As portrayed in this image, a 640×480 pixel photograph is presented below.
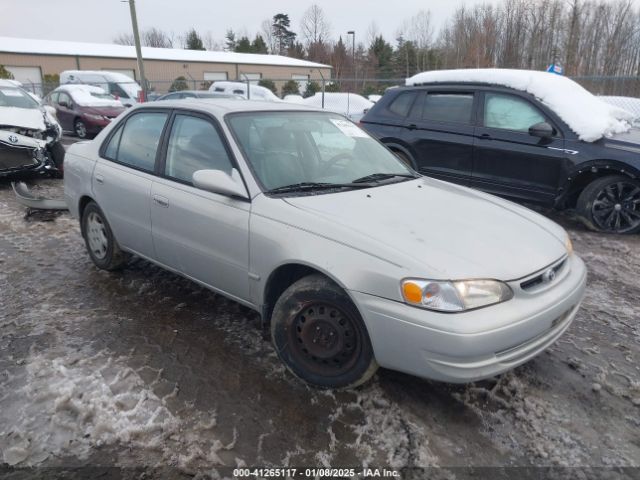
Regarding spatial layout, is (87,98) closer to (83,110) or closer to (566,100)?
(83,110)

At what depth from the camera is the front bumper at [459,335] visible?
2.29 meters

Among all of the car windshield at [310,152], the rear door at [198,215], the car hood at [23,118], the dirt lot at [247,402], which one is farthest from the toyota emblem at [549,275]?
the car hood at [23,118]

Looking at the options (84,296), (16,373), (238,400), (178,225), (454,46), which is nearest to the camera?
(238,400)

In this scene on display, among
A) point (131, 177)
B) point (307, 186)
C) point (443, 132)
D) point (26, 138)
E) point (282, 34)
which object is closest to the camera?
point (307, 186)

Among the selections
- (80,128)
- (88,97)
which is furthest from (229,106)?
(88,97)

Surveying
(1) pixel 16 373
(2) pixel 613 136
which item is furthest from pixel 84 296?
(2) pixel 613 136

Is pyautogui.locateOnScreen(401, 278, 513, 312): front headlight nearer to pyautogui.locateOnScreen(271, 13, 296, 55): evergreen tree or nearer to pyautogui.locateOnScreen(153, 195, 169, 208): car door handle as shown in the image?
pyautogui.locateOnScreen(153, 195, 169, 208): car door handle

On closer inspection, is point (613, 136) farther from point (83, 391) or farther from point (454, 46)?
point (454, 46)

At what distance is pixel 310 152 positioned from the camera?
3484mm

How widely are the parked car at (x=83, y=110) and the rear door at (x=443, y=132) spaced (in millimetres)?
10700

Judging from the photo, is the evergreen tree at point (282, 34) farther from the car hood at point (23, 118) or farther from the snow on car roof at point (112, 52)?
the car hood at point (23, 118)

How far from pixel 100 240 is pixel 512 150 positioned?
4880 millimetres

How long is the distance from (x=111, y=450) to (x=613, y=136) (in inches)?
239

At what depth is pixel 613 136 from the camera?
573 cm
